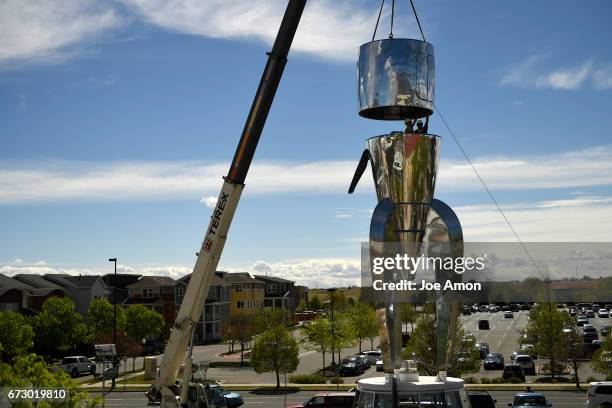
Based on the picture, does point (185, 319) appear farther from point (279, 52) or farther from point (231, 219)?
point (279, 52)

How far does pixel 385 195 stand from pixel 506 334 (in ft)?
227

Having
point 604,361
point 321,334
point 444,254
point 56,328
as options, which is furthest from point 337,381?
point 444,254

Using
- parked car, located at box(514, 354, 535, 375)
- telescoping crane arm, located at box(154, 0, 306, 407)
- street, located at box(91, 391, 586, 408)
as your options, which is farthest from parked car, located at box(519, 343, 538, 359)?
telescoping crane arm, located at box(154, 0, 306, 407)

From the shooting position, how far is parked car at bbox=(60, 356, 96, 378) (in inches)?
2053

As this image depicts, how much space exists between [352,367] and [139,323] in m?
24.9

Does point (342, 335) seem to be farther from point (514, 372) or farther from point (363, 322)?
point (514, 372)

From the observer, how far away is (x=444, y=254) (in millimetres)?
14672

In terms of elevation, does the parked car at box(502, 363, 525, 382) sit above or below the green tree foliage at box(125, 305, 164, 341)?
below

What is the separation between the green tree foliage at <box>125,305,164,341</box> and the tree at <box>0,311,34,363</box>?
13.6 metres

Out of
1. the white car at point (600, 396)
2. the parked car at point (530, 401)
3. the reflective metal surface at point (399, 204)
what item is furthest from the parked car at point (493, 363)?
the reflective metal surface at point (399, 204)

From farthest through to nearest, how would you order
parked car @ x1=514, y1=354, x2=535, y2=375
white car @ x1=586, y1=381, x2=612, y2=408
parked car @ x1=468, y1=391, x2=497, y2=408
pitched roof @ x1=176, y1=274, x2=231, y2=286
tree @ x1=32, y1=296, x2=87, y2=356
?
1. pitched roof @ x1=176, y1=274, x2=231, y2=286
2. tree @ x1=32, y1=296, x2=87, y2=356
3. parked car @ x1=514, y1=354, x2=535, y2=375
4. white car @ x1=586, y1=381, x2=612, y2=408
5. parked car @ x1=468, y1=391, x2=497, y2=408

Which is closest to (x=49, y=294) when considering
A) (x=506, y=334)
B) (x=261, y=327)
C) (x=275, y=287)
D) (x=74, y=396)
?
(x=261, y=327)

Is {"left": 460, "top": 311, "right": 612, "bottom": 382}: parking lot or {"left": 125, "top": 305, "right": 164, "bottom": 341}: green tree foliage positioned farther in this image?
{"left": 125, "top": 305, "right": 164, "bottom": 341}: green tree foliage

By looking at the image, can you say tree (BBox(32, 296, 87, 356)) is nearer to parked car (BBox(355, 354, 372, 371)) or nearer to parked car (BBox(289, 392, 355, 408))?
parked car (BBox(355, 354, 372, 371))
